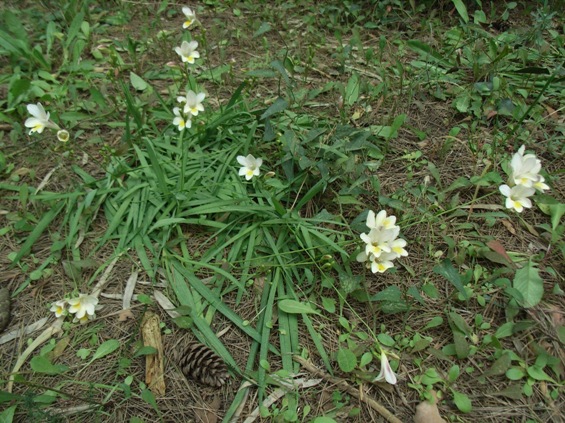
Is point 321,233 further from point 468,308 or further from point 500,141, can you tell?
point 500,141

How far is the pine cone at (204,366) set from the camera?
156cm

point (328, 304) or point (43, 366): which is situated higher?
point (328, 304)

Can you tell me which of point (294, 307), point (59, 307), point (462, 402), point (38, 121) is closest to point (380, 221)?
point (294, 307)

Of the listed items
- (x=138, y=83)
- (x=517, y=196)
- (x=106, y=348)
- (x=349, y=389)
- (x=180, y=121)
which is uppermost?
(x=517, y=196)

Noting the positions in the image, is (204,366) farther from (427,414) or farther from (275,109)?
(275,109)

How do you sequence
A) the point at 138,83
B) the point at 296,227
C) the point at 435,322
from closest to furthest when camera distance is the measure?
the point at 435,322 → the point at 296,227 → the point at 138,83

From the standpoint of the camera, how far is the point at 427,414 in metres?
1.45

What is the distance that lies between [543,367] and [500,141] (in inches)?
46.6

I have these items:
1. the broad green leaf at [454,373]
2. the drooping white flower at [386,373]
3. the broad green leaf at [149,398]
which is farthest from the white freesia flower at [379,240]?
the broad green leaf at [149,398]

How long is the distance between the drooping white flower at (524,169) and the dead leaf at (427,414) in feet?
3.12

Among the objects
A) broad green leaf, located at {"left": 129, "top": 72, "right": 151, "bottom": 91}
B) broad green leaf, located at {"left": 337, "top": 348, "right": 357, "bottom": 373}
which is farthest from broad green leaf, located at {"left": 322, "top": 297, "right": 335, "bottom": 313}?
broad green leaf, located at {"left": 129, "top": 72, "right": 151, "bottom": 91}

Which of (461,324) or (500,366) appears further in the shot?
(461,324)

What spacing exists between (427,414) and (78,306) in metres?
1.41

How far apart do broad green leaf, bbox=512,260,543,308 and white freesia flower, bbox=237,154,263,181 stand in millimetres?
1216
